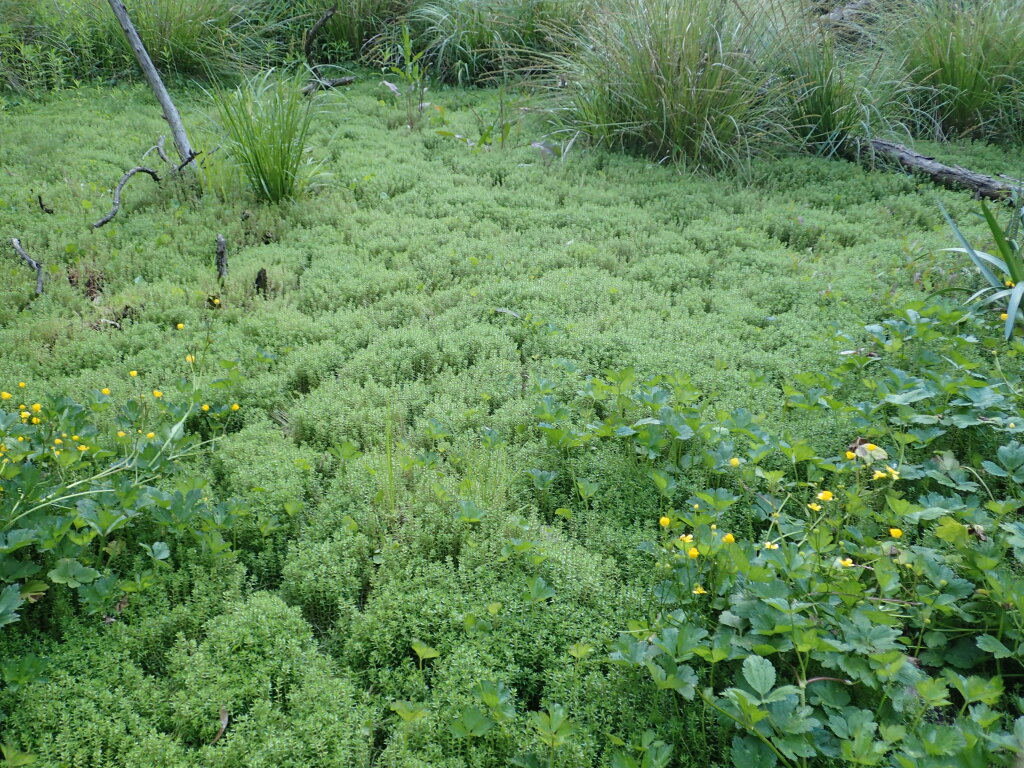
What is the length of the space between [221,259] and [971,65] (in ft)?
23.6

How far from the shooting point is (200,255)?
4703 millimetres

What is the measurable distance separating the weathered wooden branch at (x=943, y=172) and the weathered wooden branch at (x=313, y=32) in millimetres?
6284

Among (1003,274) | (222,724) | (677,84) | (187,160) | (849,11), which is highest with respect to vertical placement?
(849,11)

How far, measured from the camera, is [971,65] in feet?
22.3

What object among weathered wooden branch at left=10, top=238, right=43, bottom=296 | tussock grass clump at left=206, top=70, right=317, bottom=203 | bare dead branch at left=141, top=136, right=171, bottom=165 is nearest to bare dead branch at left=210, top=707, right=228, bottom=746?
weathered wooden branch at left=10, top=238, right=43, bottom=296

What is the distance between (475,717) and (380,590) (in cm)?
65

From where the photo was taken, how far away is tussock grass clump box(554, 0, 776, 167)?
608 centimetres

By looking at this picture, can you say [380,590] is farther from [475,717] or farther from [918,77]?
[918,77]

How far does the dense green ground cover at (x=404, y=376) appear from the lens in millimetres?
1927

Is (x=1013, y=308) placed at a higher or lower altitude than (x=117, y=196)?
lower

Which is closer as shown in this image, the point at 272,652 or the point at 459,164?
the point at 272,652

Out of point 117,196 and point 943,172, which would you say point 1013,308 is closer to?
point 943,172

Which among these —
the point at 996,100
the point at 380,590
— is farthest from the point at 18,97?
the point at 996,100

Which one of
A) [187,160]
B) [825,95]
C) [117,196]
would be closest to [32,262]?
[117,196]
